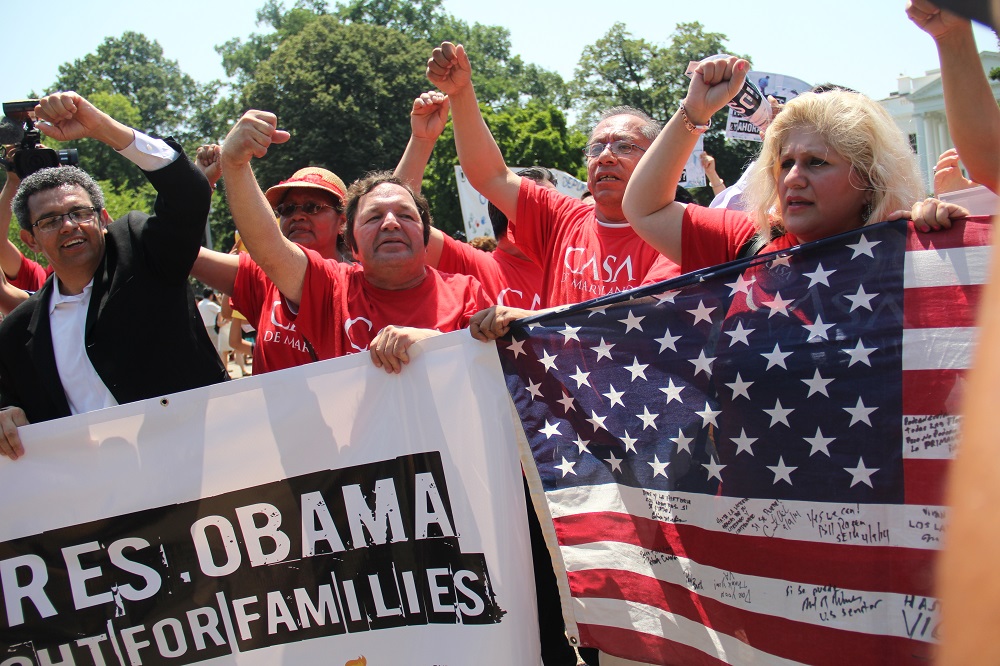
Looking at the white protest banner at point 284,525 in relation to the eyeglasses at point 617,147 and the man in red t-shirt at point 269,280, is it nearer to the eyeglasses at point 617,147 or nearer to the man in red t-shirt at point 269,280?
the man in red t-shirt at point 269,280

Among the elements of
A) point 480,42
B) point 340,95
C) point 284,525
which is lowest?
point 284,525

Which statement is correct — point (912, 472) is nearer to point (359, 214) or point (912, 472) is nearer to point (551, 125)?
point (359, 214)

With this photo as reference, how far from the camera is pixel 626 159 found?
3.56 metres

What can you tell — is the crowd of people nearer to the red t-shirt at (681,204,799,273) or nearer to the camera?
the red t-shirt at (681,204,799,273)

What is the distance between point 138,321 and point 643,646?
1.97 m

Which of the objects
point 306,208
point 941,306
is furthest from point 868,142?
point 306,208

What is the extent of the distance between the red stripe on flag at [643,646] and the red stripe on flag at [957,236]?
1238 mm

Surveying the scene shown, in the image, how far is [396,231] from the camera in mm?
3236

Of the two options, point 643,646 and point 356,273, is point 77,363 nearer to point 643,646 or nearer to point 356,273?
point 356,273

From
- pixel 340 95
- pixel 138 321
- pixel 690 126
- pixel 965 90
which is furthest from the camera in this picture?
pixel 340 95

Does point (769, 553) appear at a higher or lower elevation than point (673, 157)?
lower

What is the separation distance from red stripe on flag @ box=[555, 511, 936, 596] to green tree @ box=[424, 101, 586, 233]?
32.7 meters

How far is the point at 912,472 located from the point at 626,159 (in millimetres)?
1823

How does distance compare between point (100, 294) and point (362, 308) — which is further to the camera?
point (362, 308)
